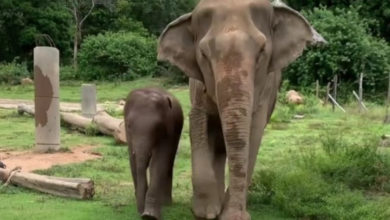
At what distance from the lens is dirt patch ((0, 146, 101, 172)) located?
1067 cm

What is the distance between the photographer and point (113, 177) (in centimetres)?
957

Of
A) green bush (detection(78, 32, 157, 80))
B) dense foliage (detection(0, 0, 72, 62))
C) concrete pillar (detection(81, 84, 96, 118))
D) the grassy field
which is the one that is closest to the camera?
the grassy field

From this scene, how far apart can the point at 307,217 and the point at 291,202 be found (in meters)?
0.31

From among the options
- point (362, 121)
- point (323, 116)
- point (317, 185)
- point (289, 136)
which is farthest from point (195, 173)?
point (323, 116)

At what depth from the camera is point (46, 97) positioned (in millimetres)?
12242

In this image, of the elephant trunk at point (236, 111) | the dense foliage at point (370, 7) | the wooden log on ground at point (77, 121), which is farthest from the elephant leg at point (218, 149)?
the dense foliage at point (370, 7)

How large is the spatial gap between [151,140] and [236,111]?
2129mm

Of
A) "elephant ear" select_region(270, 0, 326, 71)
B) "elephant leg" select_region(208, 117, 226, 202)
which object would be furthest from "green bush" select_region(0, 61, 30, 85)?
"elephant ear" select_region(270, 0, 326, 71)

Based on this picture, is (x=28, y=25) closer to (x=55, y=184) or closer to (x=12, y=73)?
(x=12, y=73)

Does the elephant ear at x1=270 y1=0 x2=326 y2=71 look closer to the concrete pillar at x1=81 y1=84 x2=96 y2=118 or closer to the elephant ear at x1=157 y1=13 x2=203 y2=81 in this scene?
the elephant ear at x1=157 y1=13 x2=203 y2=81

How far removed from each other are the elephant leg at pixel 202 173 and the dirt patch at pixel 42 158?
4848 mm

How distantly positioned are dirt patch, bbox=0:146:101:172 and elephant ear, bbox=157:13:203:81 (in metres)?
5.07

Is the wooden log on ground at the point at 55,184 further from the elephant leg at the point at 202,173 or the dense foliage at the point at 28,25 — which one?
the dense foliage at the point at 28,25

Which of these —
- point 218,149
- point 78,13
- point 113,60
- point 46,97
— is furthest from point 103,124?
point 78,13
